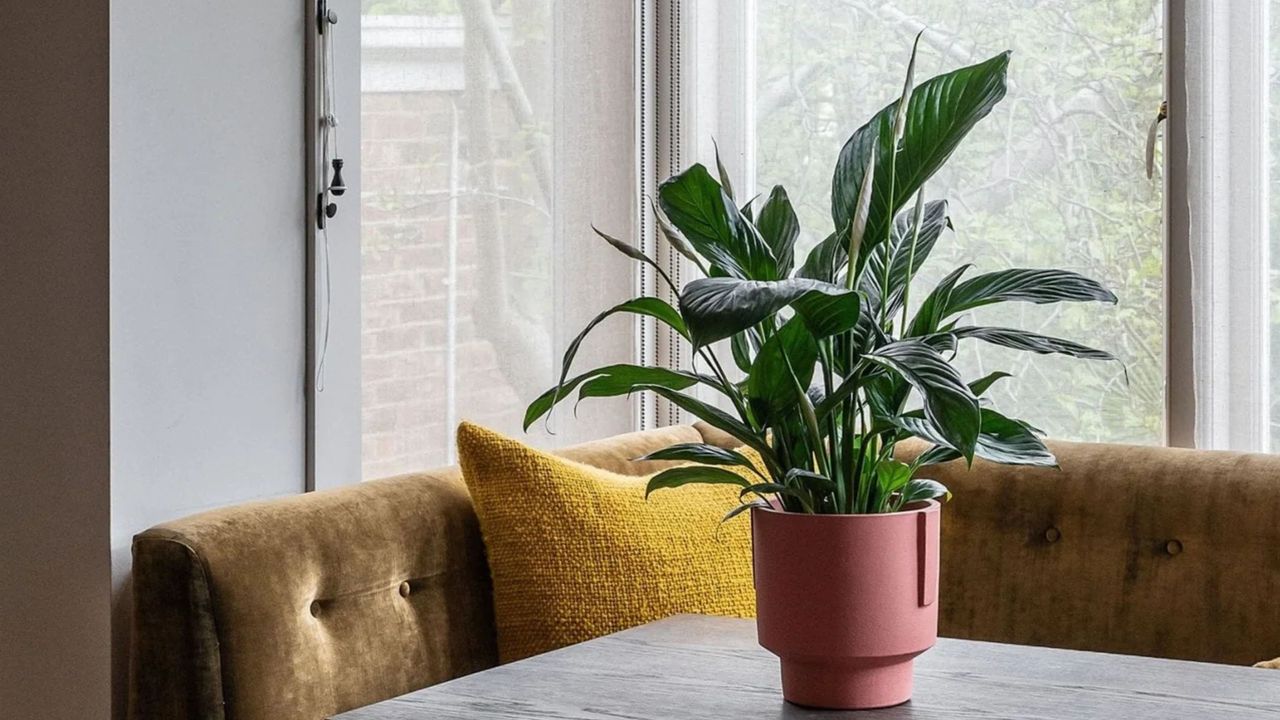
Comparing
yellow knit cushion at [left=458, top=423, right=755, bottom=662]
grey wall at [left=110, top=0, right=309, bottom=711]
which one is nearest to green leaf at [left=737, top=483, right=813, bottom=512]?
yellow knit cushion at [left=458, top=423, right=755, bottom=662]

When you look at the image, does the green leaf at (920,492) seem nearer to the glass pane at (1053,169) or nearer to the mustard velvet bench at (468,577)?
the mustard velvet bench at (468,577)

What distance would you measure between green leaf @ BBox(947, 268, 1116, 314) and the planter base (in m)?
0.34

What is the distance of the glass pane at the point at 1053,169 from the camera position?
7.36 feet

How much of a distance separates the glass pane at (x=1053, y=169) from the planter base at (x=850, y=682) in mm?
1124

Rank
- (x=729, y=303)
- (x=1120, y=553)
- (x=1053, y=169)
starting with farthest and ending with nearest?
(x=1053, y=169)
(x=1120, y=553)
(x=729, y=303)

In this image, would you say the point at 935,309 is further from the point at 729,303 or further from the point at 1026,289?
the point at 729,303

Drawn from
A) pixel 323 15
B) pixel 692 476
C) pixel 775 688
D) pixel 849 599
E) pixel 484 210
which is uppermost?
pixel 323 15

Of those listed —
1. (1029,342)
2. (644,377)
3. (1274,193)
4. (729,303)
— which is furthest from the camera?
(1274,193)

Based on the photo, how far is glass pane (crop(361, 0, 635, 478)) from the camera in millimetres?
2121

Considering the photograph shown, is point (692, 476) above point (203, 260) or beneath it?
beneath

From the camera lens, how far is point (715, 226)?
1.32 meters

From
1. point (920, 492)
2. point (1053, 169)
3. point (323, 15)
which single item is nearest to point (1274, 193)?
point (1053, 169)

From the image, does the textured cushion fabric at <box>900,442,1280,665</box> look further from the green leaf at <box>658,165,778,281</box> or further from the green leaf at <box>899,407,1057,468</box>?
the green leaf at <box>658,165,778,281</box>

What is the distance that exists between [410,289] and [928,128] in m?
1.11
